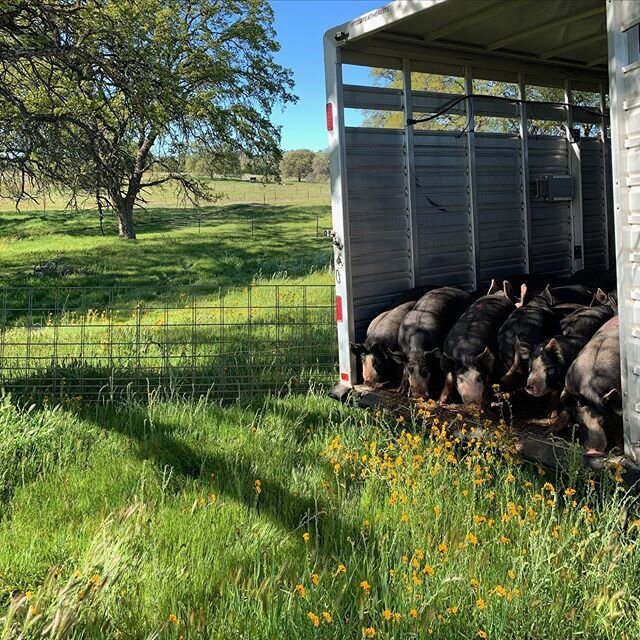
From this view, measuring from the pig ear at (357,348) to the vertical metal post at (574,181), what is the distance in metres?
3.59

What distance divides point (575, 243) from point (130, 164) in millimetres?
5736

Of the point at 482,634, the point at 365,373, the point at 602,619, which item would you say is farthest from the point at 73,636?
the point at 365,373

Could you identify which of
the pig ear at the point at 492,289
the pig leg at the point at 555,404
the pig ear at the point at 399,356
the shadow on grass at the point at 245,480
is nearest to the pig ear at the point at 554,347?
the pig leg at the point at 555,404

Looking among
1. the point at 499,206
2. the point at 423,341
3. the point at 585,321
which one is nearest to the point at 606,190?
the point at 499,206

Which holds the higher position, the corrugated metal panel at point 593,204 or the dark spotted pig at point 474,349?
the corrugated metal panel at point 593,204

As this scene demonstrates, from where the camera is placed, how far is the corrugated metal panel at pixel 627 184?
12.4 feet

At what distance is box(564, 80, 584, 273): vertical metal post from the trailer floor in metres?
3.29

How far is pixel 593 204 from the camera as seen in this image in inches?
339

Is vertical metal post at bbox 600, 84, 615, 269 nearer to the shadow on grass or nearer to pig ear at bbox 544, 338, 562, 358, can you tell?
pig ear at bbox 544, 338, 562, 358

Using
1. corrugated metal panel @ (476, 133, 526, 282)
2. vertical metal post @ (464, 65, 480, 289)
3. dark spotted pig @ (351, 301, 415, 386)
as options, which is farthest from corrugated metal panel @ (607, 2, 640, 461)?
corrugated metal panel @ (476, 133, 526, 282)

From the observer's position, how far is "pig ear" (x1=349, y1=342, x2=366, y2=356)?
6094 mm

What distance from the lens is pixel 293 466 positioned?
15.9 ft

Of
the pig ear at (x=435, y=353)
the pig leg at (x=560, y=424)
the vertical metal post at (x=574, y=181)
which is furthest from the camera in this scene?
the vertical metal post at (x=574, y=181)

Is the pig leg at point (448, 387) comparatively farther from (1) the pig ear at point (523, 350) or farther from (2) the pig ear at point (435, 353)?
(1) the pig ear at point (523, 350)
